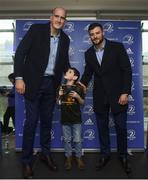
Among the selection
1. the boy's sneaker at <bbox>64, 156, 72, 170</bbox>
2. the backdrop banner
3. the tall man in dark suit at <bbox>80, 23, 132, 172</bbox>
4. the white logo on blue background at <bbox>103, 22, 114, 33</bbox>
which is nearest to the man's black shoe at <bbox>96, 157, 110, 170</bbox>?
the tall man in dark suit at <bbox>80, 23, 132, 172</bbox>

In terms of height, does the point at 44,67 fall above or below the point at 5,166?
above

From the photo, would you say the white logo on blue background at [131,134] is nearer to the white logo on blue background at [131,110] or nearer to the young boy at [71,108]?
the white logo on blue background at [131,110]

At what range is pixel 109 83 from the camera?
356cm

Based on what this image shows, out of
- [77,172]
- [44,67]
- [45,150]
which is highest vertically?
[44,67]

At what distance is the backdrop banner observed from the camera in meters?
4.40

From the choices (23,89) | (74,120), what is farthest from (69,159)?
(23,89)

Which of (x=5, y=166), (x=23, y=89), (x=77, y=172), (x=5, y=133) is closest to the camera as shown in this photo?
(x=23, y=89)

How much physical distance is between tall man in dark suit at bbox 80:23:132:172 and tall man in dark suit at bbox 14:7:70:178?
36 cm

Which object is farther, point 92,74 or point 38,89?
point 92,74

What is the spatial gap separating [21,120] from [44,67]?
4.32 feet

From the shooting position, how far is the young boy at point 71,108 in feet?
11.9

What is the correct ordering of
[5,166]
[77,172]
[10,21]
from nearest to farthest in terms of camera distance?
[77,172] → [5,166] → [10,21]

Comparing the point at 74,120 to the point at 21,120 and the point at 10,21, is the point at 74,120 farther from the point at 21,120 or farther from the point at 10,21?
the point at 10,21

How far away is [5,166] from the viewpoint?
3766mm
